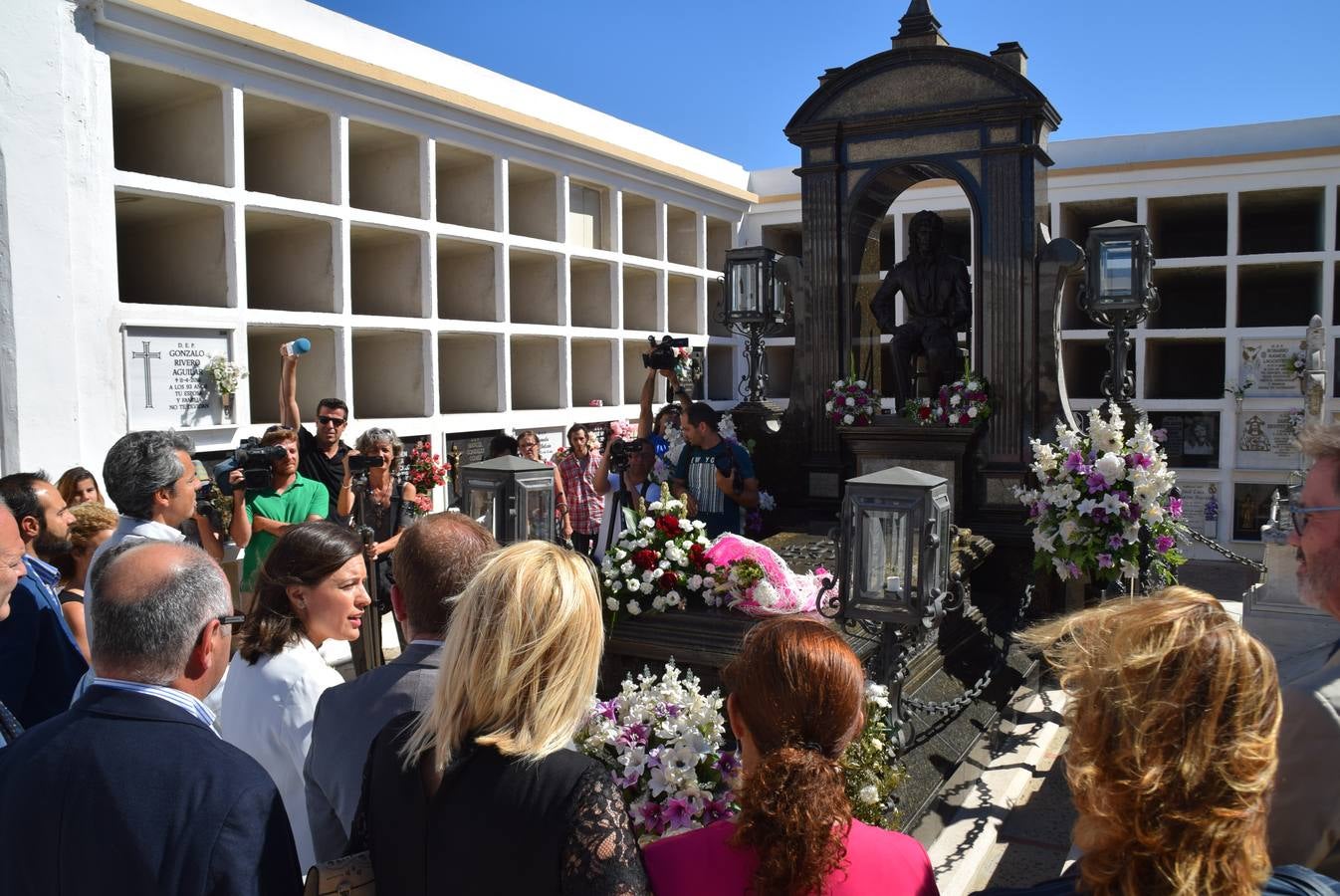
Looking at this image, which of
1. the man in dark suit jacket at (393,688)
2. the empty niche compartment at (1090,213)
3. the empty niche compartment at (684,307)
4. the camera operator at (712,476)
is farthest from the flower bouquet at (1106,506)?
the empty niche compartment at (684,307)

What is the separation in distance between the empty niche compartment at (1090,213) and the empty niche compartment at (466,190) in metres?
6.28

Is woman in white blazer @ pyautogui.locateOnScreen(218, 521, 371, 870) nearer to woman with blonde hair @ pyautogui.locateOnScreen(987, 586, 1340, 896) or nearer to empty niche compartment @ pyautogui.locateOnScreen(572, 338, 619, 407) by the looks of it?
woman with blonde hair @ pyautogui.locateOnScreen(987, 586, 1340, 896)

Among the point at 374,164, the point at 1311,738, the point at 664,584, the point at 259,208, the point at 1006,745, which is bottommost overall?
the point at 1006,745

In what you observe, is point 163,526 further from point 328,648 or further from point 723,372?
point 723,372

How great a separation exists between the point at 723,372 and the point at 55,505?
927cm

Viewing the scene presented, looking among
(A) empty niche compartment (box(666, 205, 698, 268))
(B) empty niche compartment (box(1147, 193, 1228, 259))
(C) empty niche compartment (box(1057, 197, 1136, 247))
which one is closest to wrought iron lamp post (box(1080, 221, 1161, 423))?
(C) empty niche compartment (box(1057, 197, 1136, 247))

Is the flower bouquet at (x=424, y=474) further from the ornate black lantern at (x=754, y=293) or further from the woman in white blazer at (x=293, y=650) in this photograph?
the woman in white blazer at (x=293, y=650)

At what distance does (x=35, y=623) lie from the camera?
2457 mm

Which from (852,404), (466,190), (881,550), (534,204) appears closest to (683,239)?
(534,204)

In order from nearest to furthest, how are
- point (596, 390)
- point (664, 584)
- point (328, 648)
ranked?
point (664, 584) < point (328, 648) < point (596, 390)

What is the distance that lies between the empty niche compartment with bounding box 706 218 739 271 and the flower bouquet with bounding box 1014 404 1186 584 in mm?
7206

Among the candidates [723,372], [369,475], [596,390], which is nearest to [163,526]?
[369,475]

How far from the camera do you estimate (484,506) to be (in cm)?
452

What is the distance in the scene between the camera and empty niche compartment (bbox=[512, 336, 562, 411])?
9.47 metres
